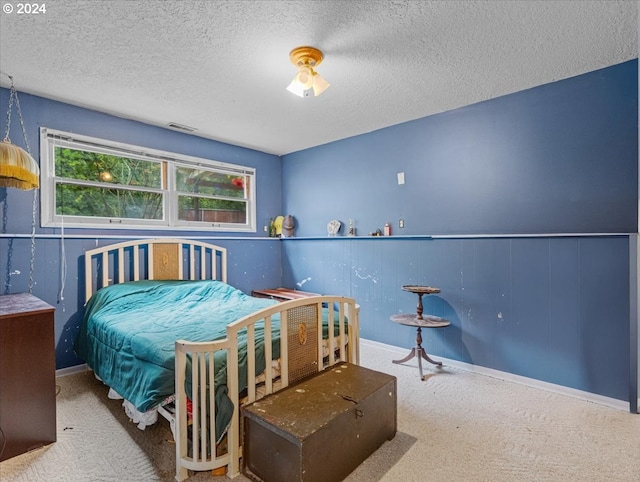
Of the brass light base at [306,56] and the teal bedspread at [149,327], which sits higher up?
the brass light base at [306,56]

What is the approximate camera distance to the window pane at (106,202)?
10.2 ft

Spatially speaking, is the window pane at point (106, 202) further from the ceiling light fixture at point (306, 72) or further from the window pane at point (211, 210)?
the ceiling light fixture at point (306, 72)

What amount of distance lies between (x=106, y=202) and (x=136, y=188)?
32 centimetres

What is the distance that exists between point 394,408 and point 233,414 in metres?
0.95

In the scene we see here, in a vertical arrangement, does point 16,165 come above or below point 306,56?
below

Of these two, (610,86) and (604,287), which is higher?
(610,86)

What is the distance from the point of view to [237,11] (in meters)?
1.84

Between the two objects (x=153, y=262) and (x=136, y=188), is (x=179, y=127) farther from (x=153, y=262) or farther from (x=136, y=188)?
(x=153, y=262)

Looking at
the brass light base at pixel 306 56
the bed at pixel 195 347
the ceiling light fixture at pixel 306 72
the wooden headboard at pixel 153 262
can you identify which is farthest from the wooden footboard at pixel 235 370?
the wooden headboard at pixel 153 262

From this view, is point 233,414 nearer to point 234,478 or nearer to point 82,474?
point 234,478

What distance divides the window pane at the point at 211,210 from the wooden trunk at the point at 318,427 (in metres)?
2.77

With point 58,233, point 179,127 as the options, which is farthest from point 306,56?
point 58,233

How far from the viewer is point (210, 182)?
4215 mm

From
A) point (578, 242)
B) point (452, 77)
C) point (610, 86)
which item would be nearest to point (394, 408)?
point (578, 242)
